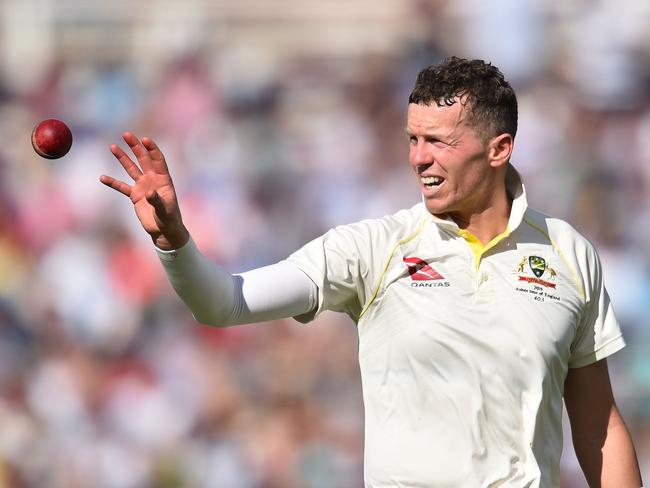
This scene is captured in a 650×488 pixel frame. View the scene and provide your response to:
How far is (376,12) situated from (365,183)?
8.84 ft

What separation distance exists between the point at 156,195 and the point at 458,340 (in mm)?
952

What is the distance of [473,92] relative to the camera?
334 cm

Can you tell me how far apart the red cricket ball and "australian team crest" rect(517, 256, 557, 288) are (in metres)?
1.42

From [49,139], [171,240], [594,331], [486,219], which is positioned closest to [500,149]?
[486,219]

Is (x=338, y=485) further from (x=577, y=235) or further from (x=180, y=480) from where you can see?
(x=577, y=235)

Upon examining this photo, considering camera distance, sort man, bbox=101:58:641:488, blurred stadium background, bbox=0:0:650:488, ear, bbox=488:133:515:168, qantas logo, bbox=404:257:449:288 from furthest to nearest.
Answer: blurred stadium background, bbox=0:0:650:488 < ear, bbox=488:133:515:168 < qantas logo, bbox=404:257:449:288 < man, bbox=101:58:641:488

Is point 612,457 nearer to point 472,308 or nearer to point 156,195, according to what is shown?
point 472,308

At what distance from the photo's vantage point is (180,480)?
7.49 metres

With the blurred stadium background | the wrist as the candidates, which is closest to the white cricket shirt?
the wrist

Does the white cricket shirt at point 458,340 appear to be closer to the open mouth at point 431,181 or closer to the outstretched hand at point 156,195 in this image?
the open mouth at point 431,181

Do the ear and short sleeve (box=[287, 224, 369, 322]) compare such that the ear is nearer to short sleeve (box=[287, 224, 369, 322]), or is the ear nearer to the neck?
the neck

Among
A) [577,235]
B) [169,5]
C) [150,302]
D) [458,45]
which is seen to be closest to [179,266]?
[577,235]

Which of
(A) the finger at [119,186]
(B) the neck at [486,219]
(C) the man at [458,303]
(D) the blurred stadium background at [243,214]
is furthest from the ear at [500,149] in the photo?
(D) the blurred stadium background at [243,214]

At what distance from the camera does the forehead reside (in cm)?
332
